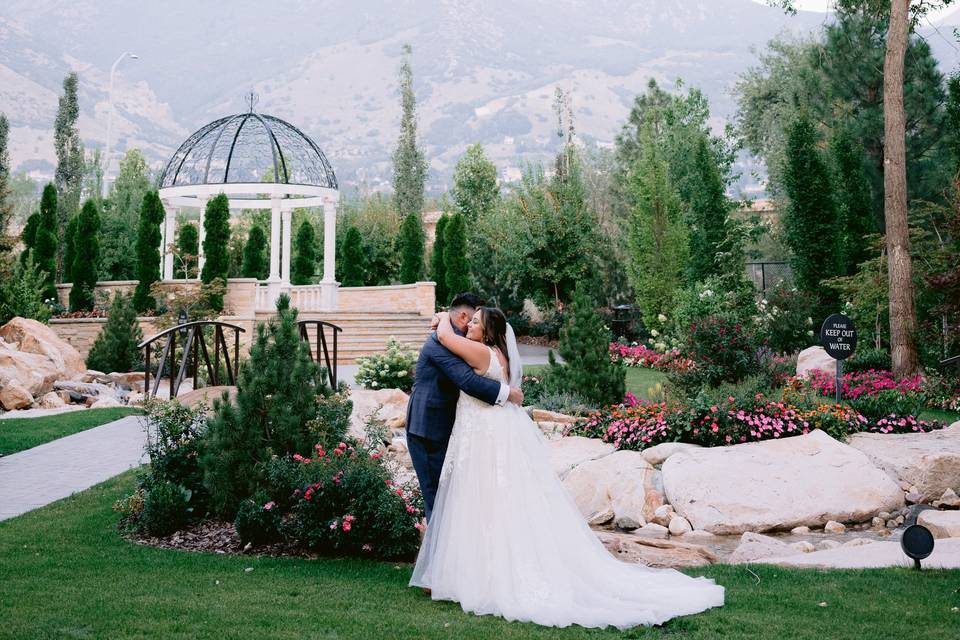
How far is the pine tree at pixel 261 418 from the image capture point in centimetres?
625

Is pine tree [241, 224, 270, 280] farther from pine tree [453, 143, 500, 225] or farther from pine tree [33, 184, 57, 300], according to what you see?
pine tree [453, 143, 500, 225]

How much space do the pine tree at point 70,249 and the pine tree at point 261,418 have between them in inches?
715

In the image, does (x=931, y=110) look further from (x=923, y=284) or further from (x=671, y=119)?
(x=671, y=119)

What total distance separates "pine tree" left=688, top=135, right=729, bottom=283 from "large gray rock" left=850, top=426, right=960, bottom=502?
1192cm

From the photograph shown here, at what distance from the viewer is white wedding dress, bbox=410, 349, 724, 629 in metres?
4.56

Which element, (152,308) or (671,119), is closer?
(152,308)

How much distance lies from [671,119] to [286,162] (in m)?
15.3

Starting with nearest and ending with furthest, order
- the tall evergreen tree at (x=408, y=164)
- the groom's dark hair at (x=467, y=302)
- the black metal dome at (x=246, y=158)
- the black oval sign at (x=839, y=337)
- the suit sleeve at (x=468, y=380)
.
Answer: the suit sleeve at (x=468, y=380)
the groom's dark hair at (x=467, y=302)
the black oval sign at (x=839, y=337)
the black metal dome at (x=246, y=158)
the tall evergreen tree at (x=408, y=164)

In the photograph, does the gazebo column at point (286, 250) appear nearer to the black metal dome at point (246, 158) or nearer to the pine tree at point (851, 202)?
the black metal dome at point (246, 158)

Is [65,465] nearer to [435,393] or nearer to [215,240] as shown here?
[435,393]

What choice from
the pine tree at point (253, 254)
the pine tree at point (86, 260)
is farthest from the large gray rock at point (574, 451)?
the pine tree at point (253, 254)

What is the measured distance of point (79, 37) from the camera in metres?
134

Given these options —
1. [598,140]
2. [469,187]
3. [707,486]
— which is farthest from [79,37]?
[707,486]

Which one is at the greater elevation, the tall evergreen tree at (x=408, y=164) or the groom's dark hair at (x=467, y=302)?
the tall evergreen tree at (x=408, y=164)
